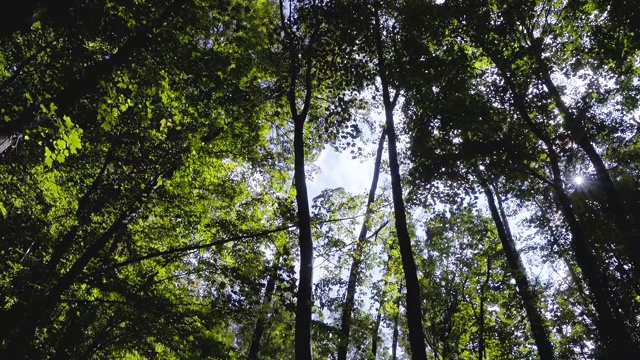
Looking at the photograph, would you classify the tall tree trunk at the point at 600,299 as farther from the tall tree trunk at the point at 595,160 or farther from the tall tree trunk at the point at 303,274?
the tall tree trunk at the point at 303,274

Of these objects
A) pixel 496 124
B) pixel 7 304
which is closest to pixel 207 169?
pixel 7 304

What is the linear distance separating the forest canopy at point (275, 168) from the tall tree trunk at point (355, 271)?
13 cm

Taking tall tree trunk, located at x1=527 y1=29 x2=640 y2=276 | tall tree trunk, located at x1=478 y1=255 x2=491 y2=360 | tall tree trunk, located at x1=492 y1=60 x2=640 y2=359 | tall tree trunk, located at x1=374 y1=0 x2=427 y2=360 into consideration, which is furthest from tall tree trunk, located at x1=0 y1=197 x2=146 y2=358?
tall tree trunk, located at x1=478 y1=255 x2=491 y2=360

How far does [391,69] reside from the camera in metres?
12.3

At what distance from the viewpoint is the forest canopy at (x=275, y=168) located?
6445 mm

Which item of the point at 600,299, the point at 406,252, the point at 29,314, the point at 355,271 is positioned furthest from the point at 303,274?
the point at 600,299

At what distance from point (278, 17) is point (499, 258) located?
13.6 metres

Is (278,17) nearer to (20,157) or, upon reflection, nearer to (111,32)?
(111,32)

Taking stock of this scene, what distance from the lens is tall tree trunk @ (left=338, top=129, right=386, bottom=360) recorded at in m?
9.39

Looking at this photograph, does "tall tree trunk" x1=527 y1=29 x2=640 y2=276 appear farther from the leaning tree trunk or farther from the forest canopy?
the leaning tree trunk

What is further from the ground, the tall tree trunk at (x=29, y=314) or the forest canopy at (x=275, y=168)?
the forest canopy at (x=275, y=168)

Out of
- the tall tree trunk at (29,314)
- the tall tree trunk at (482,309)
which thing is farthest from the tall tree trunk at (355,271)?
the tall tree trunk at (482,309)

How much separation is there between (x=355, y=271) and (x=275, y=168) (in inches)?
194

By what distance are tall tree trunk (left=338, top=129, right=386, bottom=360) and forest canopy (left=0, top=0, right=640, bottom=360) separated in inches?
5.0
